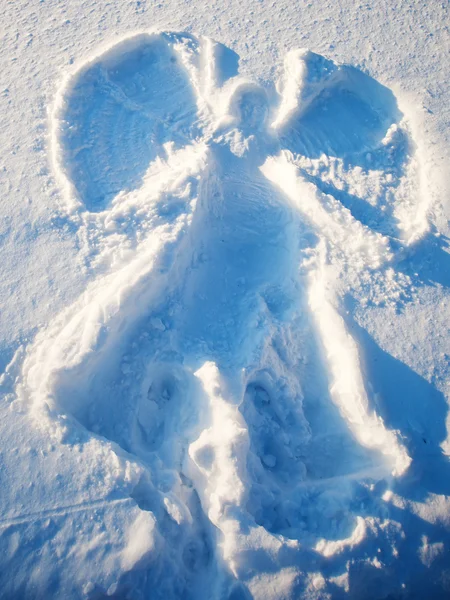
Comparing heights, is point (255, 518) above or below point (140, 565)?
below

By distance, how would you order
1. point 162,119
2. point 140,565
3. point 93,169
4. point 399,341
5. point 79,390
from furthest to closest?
point 162,119, point 93,169, point 399,341, point 79,390, point 140,565

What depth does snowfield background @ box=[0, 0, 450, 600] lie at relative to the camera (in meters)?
1.99

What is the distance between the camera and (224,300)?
8.52ft

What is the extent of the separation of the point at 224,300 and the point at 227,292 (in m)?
0.06

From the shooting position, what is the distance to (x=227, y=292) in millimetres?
2627

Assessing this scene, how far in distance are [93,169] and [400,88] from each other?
2101mm

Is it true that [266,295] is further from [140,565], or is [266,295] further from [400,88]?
[400,88]

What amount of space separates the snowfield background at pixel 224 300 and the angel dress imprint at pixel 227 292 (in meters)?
0.01

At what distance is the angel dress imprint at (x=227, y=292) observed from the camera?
208 cm

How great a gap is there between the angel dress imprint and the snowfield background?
0.04ft

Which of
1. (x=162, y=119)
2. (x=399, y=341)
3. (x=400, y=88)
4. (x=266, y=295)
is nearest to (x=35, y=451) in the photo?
(x=266, y=295)

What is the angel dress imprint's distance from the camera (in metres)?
2.08

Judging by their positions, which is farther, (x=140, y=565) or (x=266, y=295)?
(x=266, y=295)

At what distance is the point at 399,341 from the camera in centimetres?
249
